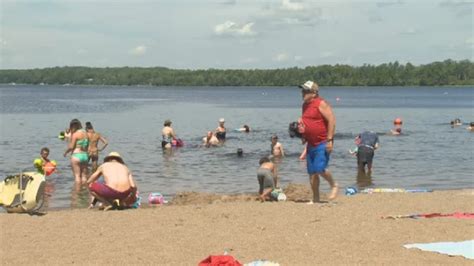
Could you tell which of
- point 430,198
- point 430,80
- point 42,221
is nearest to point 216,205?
point 42,221

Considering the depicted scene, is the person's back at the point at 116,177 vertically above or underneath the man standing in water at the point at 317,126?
underneath

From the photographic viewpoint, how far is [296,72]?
181 meters

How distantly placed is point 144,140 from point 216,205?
19.1 metres

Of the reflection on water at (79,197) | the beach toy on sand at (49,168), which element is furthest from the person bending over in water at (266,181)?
the beach toy on sand at (49,168)

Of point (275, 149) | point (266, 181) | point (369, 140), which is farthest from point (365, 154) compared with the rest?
point (266, 181)

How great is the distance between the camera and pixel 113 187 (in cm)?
1041

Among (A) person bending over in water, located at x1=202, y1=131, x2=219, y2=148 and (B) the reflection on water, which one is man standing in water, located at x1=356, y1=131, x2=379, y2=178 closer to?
(B) the reflection on water

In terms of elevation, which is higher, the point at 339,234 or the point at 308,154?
the point at 308,154

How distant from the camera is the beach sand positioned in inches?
278

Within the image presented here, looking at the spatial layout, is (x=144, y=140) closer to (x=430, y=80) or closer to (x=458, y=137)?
(x=458, y=137)

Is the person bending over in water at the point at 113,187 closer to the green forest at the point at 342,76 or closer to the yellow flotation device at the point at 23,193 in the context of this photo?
the yellow flotation device at the point at 23,193

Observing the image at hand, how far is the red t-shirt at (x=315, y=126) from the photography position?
9.68 m

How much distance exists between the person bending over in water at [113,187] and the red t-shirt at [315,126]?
2931 mm

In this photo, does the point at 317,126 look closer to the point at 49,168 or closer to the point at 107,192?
the point at 107,192
